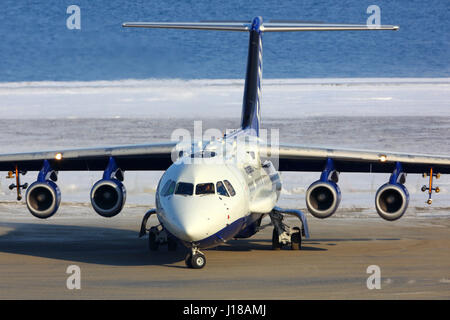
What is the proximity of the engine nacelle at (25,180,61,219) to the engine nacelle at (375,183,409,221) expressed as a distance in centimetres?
787

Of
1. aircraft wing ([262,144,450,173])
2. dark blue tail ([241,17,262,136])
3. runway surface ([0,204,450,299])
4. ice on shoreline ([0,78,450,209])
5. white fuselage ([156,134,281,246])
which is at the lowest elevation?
runway surface ([0,204,450,299])

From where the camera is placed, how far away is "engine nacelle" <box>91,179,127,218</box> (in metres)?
22.6

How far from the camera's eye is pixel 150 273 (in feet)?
64.9

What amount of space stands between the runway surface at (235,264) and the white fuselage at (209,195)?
1.00 metres

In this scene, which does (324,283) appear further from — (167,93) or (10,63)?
(10,63)

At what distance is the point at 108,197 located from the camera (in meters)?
22.8

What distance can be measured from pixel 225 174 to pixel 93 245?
18.9ft

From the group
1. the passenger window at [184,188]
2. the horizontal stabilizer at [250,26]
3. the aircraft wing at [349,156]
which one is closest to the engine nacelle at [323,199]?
the aircraft wing at [349,156]

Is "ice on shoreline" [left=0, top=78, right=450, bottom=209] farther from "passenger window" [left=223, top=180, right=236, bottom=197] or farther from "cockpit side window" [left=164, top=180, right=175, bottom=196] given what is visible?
"cockpit side window" [left=164, top=180, right=175, bottom=196]

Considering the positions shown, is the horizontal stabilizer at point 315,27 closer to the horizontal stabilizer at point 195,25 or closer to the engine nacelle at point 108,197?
the horizontal stabilizer at point 195,25

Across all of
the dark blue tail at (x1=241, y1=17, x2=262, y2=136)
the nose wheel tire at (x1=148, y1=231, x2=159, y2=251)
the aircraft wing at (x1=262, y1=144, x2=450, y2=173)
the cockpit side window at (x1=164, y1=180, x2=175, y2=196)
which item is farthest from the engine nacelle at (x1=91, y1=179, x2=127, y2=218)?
the dark blue tail at (x1=241, y1=17, x2=262, y2=136)

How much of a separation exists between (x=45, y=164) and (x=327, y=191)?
7.16 metres

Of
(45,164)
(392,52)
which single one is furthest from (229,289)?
(392,52)

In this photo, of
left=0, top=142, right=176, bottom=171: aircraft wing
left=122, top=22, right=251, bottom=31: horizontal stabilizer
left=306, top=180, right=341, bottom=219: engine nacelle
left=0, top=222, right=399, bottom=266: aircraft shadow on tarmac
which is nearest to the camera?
left=0, top=222, right=399, bottom=266: aircraft shadow on tarmac
